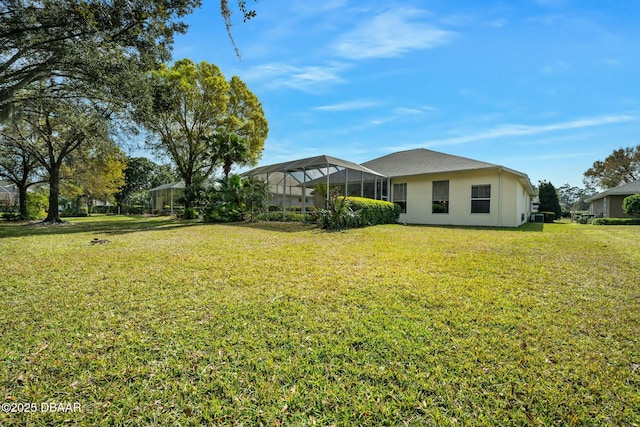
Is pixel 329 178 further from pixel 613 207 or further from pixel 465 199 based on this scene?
pixel 613 207

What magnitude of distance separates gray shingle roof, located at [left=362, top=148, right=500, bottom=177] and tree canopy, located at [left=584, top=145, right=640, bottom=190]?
3097 cm

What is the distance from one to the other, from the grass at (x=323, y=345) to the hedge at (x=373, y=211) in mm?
6902

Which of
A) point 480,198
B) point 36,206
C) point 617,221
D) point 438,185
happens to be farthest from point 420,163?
point 36,206

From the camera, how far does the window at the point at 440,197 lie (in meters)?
14.8

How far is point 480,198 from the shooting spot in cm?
1386

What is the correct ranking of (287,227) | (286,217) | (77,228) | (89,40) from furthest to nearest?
(286,217)
(77,228)
(287,227)
(89,40)

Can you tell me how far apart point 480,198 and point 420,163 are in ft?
13.3

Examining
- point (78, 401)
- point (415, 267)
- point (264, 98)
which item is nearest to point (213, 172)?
point (264, 98)

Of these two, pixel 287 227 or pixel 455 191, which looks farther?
pixel 455 191

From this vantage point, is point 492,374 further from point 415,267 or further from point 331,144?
point 331,144

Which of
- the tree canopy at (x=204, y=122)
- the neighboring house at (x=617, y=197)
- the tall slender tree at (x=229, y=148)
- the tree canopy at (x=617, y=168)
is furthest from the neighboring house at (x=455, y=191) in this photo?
the tree canopy at (x=617, y=168)

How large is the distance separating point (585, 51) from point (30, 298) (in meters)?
12.8

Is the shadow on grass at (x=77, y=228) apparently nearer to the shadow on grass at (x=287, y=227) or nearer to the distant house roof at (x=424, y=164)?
the shadow on grass at (x=287, y=227)

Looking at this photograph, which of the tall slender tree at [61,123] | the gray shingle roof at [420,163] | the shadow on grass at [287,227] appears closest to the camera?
the tall slender tree at [61,123]
